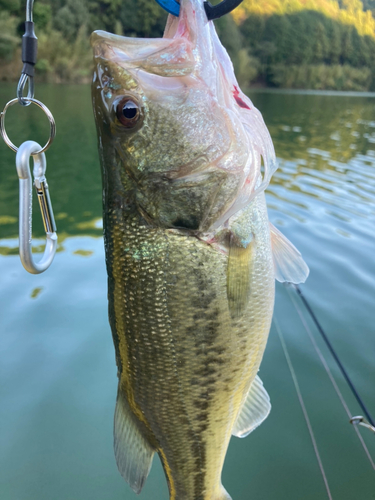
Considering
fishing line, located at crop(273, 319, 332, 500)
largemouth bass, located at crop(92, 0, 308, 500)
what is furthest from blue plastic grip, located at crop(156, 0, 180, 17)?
fishing line, located at crop(273, 319, 332, 500)

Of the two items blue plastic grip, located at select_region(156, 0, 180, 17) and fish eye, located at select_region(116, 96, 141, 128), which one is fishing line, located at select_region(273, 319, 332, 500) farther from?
blue plastic grip, located at select_region(156, 0, 180, 17)

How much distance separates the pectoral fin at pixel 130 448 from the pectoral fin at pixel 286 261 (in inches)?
30.5

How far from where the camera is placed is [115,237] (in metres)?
1.32

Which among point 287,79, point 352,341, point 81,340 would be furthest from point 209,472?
point 287,79

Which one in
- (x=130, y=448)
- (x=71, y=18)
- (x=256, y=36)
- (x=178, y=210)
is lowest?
(x=130, y=448)

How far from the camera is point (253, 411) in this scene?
1582 mm

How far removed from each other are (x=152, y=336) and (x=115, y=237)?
0.36m

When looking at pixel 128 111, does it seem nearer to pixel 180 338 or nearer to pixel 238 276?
pixel 238 276

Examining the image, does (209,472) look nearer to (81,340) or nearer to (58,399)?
(58,399)

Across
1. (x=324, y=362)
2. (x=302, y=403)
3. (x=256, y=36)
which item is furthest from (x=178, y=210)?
(x=256, y=36)

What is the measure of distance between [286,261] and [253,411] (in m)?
0.63

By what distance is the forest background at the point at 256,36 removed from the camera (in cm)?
3406

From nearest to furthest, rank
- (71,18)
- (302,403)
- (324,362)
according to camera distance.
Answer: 1. (302,403)
2. (324,362)
3. (71,18)

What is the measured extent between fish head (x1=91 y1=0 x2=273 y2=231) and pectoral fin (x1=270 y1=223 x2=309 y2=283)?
1.05 ft
